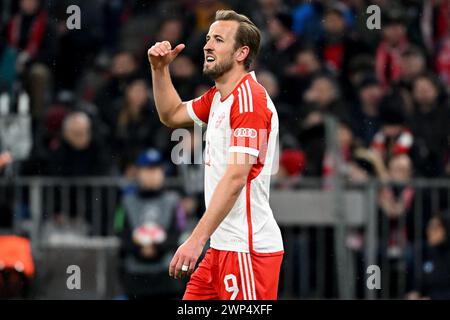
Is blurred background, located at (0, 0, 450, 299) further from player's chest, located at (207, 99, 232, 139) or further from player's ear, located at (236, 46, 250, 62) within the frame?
player's ear, located at (236, 46, 250, 62)

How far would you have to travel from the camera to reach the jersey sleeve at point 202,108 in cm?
800

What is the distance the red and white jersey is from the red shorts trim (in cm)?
5

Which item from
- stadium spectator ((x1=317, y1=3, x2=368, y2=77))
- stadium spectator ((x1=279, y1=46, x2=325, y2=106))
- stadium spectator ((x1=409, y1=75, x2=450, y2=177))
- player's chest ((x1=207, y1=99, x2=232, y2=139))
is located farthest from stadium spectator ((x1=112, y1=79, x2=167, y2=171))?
player's chest ((x1=207, y1=99, x2=232, y2=139))

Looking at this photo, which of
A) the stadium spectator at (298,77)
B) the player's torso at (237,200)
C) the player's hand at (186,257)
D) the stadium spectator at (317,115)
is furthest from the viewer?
the stadium spectator at (298,77)

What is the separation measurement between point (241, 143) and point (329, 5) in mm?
7065

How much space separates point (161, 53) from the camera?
7.90 metres

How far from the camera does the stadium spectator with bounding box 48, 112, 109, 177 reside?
42.0 feet

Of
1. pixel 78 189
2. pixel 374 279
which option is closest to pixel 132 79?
pixel 78 189

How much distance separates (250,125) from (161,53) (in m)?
0.88

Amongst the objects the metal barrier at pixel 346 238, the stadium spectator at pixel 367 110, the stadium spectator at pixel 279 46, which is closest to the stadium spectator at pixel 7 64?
the metal barrier at pixel 346 238

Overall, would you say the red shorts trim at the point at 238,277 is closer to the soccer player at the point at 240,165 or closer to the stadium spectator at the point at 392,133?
the soccer player at the point at 240,165

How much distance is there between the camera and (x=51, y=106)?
45.2ft

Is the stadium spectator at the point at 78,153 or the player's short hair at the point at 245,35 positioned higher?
the player's short hair at the point at 245,35

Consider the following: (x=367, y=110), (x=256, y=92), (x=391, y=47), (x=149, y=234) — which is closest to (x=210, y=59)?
(x=256, y=92)
